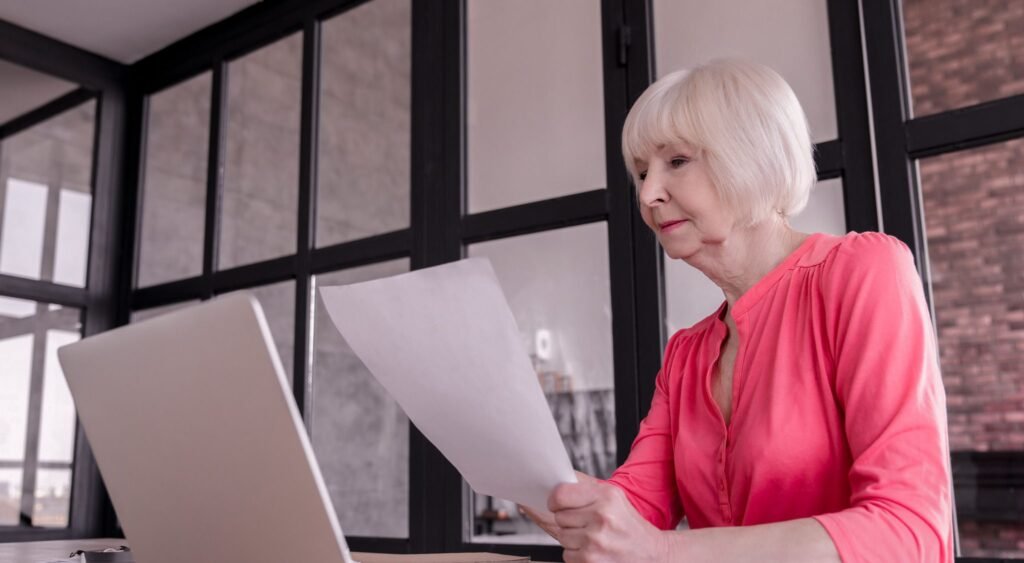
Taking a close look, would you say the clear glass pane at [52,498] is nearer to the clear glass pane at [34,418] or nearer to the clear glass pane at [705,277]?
the clear glass pane at [34,418]

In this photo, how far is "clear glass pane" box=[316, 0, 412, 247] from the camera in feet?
9.18

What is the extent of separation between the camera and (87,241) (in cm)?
354

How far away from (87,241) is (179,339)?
296 centimetres

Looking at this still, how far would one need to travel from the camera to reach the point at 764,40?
2105mm

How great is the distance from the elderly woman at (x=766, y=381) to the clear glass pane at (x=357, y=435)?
4.48 ft

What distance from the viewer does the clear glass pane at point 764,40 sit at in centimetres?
201

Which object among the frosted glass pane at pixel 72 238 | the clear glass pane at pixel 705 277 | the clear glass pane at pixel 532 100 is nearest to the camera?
the clear glass pane at pixel 705 277

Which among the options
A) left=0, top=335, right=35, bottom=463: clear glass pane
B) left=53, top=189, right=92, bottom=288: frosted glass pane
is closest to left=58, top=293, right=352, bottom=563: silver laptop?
left=0, top=335, right=35, bottom=463: clear glass pane

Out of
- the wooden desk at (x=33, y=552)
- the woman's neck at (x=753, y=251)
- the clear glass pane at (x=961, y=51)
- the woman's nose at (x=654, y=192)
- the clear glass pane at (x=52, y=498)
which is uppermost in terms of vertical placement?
the clear glass pane at (x=961, y=51)

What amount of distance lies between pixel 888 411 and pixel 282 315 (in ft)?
7.30

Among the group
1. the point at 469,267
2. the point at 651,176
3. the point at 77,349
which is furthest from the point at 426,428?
the point at 651,176

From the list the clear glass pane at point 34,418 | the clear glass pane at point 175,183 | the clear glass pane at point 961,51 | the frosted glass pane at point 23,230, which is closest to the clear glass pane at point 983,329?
the clear glass pane at point 961,51

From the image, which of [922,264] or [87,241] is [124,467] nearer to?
[922,264]

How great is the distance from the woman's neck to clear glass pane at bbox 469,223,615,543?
94cm
